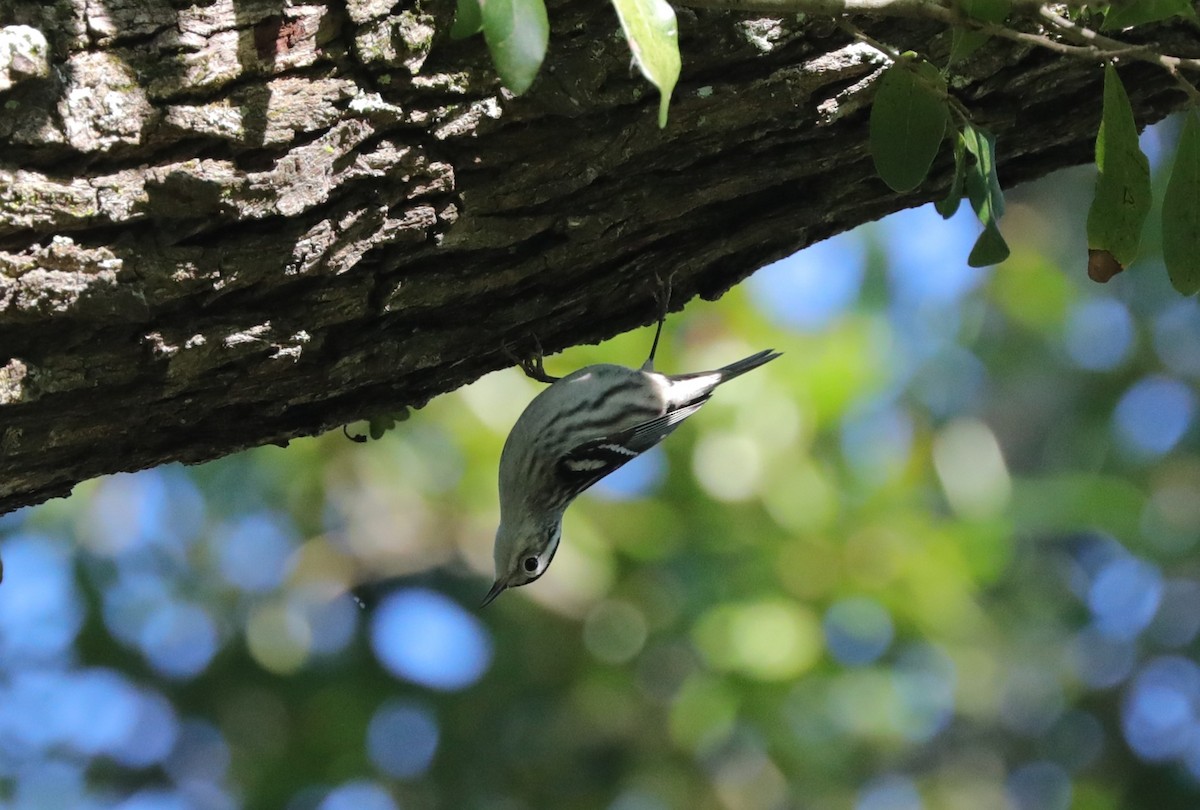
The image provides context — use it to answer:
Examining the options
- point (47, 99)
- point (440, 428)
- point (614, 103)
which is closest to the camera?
point (47, 99)

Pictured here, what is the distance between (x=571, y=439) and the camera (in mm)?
4395

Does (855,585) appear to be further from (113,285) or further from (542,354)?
(113,285)

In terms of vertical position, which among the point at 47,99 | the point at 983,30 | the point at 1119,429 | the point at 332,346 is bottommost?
the point at 1119,429

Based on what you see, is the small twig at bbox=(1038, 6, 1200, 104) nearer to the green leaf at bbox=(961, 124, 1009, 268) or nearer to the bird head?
the green leaf at bbox=(961, 124, 1009, 268)

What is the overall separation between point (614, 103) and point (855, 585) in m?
4.58

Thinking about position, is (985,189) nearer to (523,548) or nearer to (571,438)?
(571,438)

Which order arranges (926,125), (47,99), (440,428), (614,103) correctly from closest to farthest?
(47,99) < (926,125) < (614,103) < (440,428)

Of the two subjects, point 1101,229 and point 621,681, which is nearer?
point 1101,229

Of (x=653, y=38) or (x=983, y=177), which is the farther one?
(x=983, y=177)

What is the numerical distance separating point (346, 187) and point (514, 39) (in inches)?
34.1

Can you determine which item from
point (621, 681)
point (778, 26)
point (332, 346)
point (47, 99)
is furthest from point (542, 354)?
point (621, 681)

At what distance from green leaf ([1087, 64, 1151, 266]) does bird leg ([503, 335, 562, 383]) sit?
4.87 feet

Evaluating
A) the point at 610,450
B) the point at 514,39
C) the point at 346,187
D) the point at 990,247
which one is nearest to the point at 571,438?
the point at 610,450

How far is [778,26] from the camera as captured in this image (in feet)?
9.13
